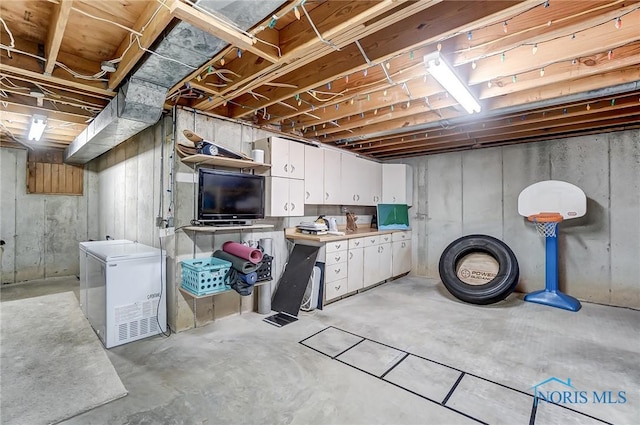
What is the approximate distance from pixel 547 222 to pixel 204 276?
4.53m

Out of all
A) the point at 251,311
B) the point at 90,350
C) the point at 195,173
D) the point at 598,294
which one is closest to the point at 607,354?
the point at 598,294

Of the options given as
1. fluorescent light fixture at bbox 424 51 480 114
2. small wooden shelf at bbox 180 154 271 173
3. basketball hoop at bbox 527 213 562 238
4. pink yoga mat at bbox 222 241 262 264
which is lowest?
pink yoga mat at bbox 222 241 262 264

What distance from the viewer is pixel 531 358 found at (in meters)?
2.72

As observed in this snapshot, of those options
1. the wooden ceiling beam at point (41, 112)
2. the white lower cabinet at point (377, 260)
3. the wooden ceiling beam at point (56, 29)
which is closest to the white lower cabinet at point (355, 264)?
the white lower cabinet at point (377, 260)

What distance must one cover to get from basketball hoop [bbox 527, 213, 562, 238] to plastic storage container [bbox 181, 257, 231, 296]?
4.22 meters

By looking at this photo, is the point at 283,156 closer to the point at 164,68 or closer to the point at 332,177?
the point at 332,177

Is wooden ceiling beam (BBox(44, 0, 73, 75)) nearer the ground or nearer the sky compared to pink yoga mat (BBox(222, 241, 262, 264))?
nearer the sky

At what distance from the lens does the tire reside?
4082 mm

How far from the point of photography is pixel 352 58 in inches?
93.4

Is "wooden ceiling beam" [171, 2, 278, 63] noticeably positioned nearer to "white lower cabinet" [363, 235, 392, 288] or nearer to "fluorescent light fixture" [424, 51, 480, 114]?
"fluorescent light fixture" [424, 51, 480, 114]

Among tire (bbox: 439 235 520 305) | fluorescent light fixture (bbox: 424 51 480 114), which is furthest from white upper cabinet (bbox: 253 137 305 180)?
tire (bbox: 439 235 520 305)

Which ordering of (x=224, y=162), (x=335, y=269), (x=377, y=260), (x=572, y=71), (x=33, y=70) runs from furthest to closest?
(x=377, y=260) < (x=335, y=269) < (x=224, y=162) < (x=572, y=71) < (x=33, y=70)

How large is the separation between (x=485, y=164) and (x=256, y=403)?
5.10 meters

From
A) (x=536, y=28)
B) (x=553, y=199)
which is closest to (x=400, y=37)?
(x=536, y=28)
